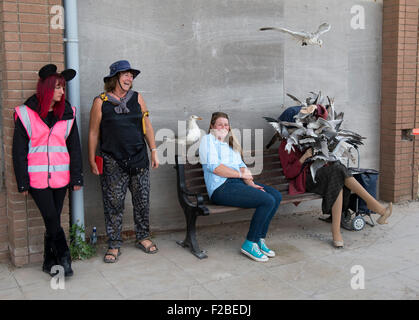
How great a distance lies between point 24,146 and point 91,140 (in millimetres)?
689

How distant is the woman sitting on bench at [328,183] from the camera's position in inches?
198

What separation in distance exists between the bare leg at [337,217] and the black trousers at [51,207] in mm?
2725

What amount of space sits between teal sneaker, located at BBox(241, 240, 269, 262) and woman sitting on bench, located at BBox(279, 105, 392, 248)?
0.93 m

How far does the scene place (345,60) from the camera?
6496 mm

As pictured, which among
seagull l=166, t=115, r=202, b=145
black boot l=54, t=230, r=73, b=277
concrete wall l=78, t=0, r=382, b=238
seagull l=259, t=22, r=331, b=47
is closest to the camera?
black boot l=54, t=230, r=73, b=277

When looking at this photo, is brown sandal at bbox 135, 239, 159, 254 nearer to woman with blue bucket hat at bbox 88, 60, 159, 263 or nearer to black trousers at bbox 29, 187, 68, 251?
woman with blue bucket hat at bbox 88, 60, 159, 263

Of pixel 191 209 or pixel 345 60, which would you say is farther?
pixel 345 60

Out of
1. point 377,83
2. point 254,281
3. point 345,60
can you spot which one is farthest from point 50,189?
point 377,83

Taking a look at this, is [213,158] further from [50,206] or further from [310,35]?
[310,35]

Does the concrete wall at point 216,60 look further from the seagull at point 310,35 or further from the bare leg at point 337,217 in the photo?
the bare leg at point 337,217

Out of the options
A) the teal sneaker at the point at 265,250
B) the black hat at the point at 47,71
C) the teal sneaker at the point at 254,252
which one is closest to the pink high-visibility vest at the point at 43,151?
the black hat at the point at 47,71

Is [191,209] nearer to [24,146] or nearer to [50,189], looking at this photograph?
[50,189]

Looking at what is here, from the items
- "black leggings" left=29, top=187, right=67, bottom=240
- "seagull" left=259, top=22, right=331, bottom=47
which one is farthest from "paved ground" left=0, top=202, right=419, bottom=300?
"seagull" left=259, top=22, right=331, bottom=47

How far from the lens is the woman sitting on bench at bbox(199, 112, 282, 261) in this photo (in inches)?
178
